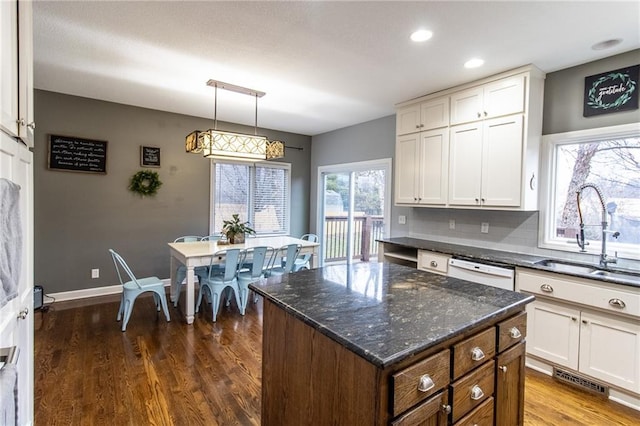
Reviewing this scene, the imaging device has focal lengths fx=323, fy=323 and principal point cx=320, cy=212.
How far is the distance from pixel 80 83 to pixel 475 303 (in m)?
4.47

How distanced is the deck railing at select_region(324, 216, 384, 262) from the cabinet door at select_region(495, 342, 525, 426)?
329 cm

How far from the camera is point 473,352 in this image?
1.36 meters

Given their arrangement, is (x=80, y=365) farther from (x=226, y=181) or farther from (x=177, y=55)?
(x=226, y=181)

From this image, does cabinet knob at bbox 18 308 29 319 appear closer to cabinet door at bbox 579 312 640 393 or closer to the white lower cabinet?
the white lower cabinet

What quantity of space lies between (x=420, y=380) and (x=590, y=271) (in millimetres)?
2294

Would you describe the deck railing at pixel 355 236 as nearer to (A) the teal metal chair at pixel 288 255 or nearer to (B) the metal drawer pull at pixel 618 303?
(A) the teal metal chair at pixel 288 255

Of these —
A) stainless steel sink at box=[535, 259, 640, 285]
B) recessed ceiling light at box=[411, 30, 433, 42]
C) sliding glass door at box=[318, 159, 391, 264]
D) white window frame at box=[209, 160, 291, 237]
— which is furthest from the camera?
white window frame at box=[209, 160, 291, 237]

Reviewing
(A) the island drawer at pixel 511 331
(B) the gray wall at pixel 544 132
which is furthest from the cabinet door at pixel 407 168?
(A) the island drawer at pixel 511 331

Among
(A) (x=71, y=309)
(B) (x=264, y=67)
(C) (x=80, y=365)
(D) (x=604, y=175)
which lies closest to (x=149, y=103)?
(B) (x=264, y=67)

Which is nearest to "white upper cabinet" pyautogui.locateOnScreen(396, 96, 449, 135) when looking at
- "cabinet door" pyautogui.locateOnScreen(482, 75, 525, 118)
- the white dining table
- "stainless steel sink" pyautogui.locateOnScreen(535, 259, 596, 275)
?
"cabinet door" pyautogui.locateOnScreen(482, 75, 525, 118)

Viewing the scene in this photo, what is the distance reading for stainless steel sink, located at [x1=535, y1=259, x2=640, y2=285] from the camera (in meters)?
2.27

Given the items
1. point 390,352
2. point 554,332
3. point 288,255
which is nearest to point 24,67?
point 390,352

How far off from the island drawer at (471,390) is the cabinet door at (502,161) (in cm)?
201

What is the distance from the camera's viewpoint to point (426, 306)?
5.04 ft
